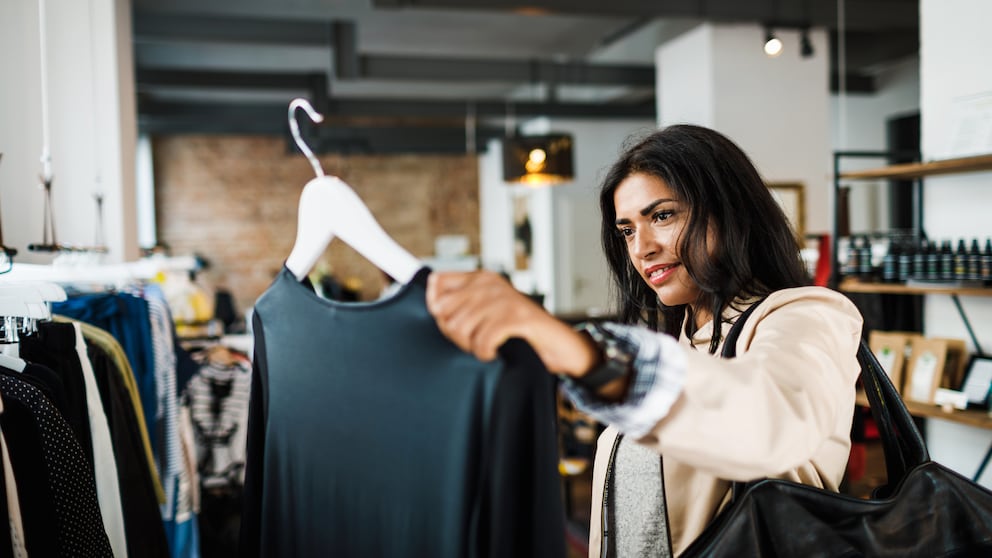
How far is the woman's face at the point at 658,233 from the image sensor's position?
4.38ft

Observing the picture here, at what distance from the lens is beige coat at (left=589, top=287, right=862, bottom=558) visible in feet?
2.68

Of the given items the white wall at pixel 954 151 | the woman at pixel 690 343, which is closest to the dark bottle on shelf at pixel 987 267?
the white wall at pixel 954 151

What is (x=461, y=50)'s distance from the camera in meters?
7.81

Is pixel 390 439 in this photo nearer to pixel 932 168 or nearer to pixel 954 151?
pixel 932 168

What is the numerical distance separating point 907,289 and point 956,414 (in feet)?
1.88

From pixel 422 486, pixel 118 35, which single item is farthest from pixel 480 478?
pixel 118 35

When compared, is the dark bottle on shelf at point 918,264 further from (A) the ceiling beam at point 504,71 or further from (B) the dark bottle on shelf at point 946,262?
(A) the ceiling beam at point 504,71

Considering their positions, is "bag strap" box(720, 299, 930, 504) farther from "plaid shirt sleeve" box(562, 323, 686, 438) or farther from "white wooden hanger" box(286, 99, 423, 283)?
"white wooden hanger" box(286, 99, 423, 283)

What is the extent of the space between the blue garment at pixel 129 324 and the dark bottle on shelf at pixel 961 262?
3.13 metres

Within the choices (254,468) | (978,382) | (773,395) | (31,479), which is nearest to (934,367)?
Answer: (978,382)

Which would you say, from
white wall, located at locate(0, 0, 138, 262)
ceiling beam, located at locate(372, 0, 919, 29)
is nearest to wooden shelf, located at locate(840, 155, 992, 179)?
ceiling beam, located at locate(372, 0, 919, 29)

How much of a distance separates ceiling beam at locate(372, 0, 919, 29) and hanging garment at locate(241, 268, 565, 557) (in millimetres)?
4184

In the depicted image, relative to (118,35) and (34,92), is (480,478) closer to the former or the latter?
(34,92)

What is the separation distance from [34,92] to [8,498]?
7.86 feet
